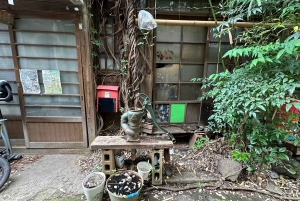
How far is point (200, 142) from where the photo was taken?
116 inches

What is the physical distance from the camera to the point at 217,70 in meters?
3.30

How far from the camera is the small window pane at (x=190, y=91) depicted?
10.9ft

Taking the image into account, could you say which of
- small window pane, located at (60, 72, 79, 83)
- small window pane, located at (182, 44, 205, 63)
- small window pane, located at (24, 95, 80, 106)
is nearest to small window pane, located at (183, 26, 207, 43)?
small window pane, located at (182, 44, 205, 63)

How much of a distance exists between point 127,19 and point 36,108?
88.8 inches

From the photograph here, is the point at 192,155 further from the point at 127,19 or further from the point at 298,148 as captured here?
the point at 127,19

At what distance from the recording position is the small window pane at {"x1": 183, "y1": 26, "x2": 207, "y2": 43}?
3094 mm

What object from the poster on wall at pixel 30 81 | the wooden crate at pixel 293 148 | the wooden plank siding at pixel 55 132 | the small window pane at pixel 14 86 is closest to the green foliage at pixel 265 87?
the wooden crate at pixel 293 148

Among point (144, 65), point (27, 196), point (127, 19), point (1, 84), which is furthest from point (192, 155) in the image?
point (1, 84)

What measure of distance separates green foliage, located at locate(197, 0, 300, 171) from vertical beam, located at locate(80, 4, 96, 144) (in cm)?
192

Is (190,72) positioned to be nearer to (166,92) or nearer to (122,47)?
(166,92)

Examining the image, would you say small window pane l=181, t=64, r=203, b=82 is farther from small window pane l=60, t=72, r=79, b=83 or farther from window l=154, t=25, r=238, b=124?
small window pane l=60, t=72, r=79, b=83

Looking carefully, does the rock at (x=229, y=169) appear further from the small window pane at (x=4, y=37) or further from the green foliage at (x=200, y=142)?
the small window pane at (x=4, y=37)

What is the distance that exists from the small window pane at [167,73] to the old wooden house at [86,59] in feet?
0.07

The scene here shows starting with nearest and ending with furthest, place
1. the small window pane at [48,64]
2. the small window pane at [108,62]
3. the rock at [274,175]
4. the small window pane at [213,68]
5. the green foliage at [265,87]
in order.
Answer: the green foliage at [265,87]
the rock at [274,175]
the small window pane at [48,64]
the small window pane at [108,62]
the small window pane at [213,68]
